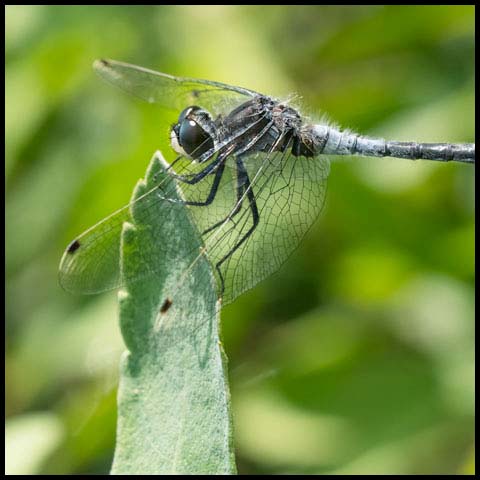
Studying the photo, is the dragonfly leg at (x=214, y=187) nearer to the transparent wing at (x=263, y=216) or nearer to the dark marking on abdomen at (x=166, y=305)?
the transparent wing at (x=263, y=216)

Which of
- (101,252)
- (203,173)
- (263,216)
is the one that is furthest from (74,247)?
(263,216)

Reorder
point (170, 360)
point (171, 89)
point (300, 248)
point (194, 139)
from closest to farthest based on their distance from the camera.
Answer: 1. point (170, 360)
2. point (194, 139)
3. point (171, 89)
4. point (300, 248)

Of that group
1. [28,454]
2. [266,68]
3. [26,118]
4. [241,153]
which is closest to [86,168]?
[26,118]

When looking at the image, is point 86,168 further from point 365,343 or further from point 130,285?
point 130,285

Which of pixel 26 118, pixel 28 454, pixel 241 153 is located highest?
pixel 26 118

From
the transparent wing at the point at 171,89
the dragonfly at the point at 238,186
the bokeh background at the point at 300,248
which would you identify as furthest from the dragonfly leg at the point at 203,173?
the bokeh background at the point at 300,248

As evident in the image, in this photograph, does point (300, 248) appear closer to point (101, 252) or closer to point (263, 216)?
point (263, 216)

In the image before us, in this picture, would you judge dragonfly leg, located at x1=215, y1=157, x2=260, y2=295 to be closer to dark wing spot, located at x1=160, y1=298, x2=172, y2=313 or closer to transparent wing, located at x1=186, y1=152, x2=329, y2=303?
transparent wing, located at x1=186, y1=152, x2=329, y2=303
